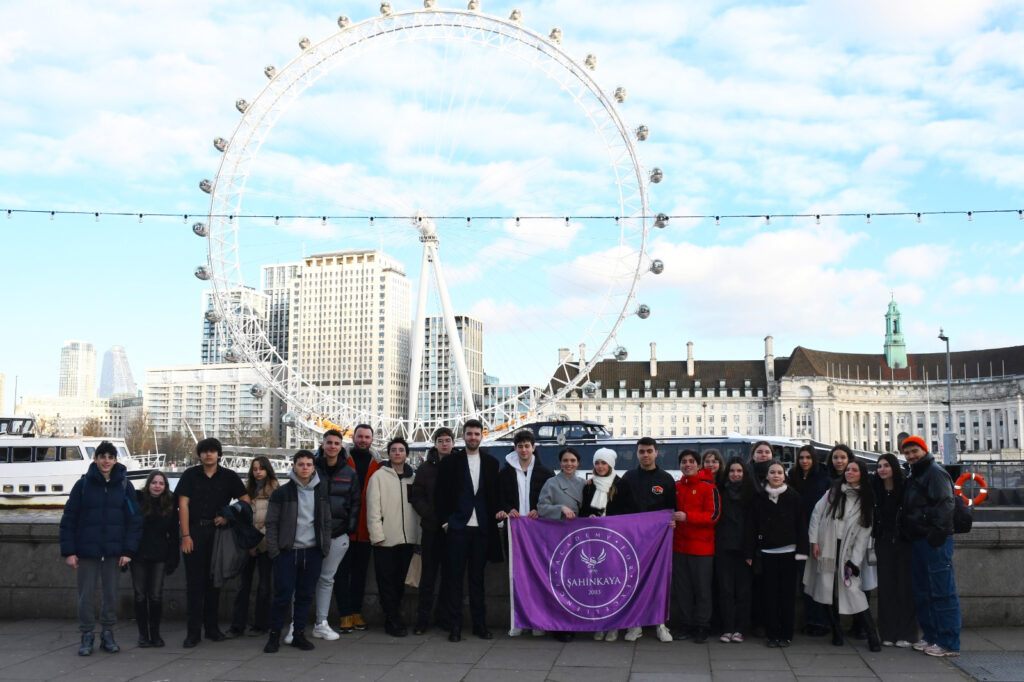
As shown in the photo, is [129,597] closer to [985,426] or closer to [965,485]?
[965,485]

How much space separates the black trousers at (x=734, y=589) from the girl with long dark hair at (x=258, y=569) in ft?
16.4

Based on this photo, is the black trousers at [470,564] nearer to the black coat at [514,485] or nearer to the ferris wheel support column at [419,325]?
the black coat at [514,485]

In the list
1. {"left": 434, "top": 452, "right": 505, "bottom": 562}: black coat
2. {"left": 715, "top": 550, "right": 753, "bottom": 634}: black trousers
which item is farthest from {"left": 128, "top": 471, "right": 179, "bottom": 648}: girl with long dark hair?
{"left": 715, "top": 550, "right": 753, "bottom": 634}: black trousers

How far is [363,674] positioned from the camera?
28.6ft

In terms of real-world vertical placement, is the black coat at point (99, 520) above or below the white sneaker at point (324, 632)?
above

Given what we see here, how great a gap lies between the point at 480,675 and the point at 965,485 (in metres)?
26.5

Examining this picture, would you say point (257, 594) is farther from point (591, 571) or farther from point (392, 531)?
point (591, 571)

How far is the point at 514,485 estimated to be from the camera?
10.7 m

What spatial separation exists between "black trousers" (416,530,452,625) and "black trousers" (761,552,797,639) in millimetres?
3476

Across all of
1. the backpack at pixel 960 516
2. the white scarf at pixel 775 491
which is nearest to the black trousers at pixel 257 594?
the white scarf at pixel 775 491

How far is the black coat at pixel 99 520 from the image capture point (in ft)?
31.8

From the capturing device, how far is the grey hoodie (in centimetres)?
991

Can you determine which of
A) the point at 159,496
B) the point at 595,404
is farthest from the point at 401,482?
the point at 595,404

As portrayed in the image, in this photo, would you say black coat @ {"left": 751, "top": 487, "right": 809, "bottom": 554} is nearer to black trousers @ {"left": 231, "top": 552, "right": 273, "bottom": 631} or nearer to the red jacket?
the red jacket
